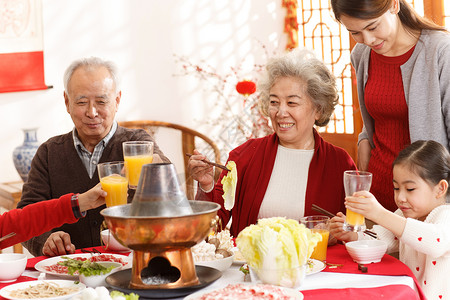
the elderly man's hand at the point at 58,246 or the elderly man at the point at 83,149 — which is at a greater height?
the elderly man at the point at 83,149

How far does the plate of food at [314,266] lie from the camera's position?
80.9 inches

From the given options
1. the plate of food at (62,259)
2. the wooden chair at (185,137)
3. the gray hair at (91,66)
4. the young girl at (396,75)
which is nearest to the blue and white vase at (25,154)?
the wooden chair at (185,137)

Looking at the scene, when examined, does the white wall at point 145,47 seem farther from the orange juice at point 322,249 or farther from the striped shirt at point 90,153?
the orange juice at point 322,249

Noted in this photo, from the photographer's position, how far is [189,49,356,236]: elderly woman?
2.87 metres

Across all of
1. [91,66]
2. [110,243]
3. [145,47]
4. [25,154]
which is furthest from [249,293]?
[145,47]

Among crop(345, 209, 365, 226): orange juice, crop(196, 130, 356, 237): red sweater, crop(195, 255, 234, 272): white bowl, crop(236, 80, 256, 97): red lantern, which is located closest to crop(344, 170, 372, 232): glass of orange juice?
crop(345, 209, 365, 226): orange juice

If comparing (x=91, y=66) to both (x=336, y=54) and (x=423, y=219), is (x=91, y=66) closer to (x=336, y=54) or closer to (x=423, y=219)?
(x=423, y=219)

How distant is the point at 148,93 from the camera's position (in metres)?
5.31

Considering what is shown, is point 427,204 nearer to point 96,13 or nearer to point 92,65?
point 92,65

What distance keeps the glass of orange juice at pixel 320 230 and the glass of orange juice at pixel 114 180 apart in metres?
0.62

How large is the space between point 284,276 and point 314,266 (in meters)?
0.28

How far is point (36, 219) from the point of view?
2.32 metres

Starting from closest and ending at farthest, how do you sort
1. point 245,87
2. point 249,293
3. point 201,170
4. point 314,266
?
point 249,293, point 314,266, point 201,170, point 245,87

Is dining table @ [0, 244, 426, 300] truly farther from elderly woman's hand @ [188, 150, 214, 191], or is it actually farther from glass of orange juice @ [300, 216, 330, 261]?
elderly woman's hand @ [188, 150, 214, 191]
